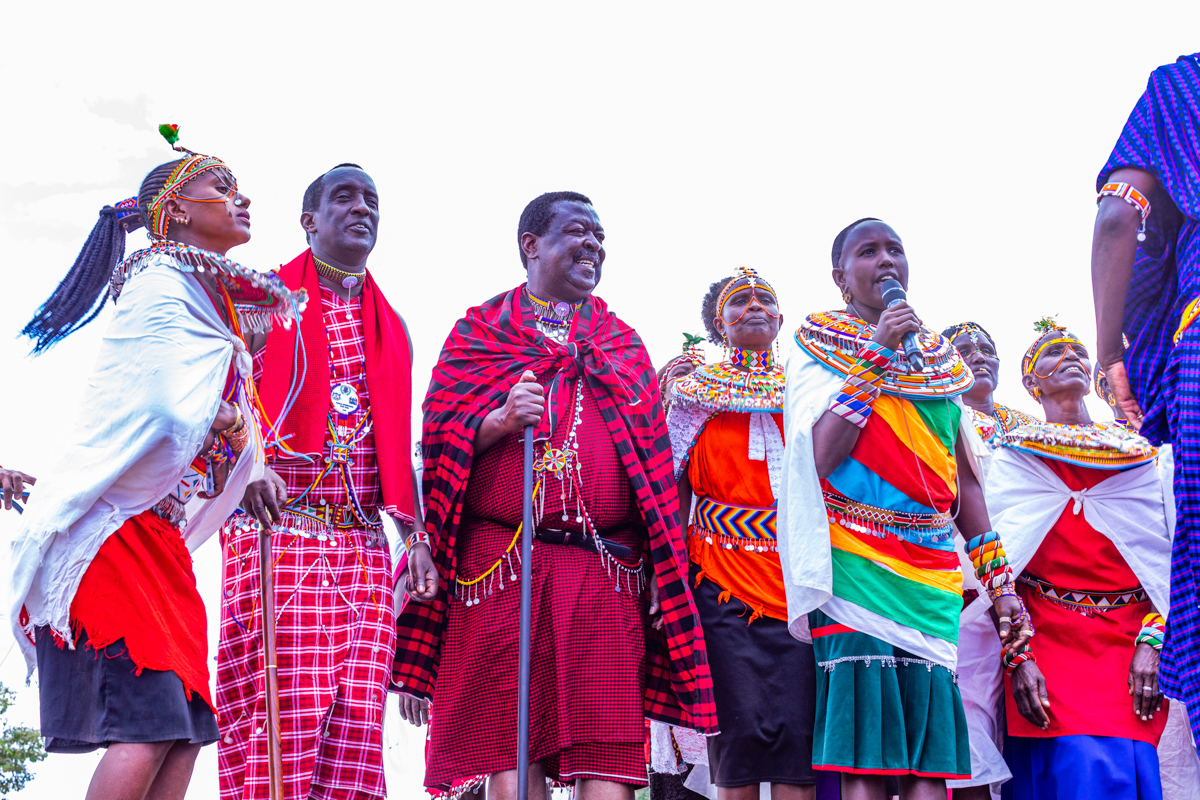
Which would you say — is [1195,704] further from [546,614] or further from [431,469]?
[431,469]

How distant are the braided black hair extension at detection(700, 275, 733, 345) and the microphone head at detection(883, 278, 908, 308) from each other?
5.62 ft

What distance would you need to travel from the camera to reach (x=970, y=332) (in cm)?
686

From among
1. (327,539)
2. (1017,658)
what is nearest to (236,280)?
(327,539)

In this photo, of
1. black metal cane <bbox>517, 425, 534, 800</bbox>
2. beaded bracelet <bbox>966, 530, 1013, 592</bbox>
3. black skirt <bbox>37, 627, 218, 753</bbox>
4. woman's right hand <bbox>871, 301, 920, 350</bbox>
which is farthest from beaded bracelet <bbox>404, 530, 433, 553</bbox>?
beaded bracelet <bbox>966, 530, 1013, 592</bbox>

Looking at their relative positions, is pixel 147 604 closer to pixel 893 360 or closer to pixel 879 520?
pixel 879 520

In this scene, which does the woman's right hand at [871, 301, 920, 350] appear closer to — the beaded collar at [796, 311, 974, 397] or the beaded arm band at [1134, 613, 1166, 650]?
the beaded collar at [796, 311, 974, 397]

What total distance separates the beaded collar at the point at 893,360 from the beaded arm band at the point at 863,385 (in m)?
0.03

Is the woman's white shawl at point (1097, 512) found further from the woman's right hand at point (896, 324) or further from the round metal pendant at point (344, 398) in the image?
the round metal pendant at point (344, 398)

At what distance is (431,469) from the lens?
14.7ft

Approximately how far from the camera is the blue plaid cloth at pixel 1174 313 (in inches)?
112

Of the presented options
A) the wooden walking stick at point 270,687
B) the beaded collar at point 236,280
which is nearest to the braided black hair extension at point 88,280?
the beaded collar at point 236,280

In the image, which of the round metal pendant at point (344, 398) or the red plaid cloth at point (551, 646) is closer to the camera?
the red plaid cloth at point (551, 646)

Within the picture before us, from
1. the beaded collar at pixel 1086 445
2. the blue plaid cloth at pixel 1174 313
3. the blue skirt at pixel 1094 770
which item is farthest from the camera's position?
the beaded collar at pixel 1086 445

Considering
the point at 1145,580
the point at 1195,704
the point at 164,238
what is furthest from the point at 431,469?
the point at 1145,580
